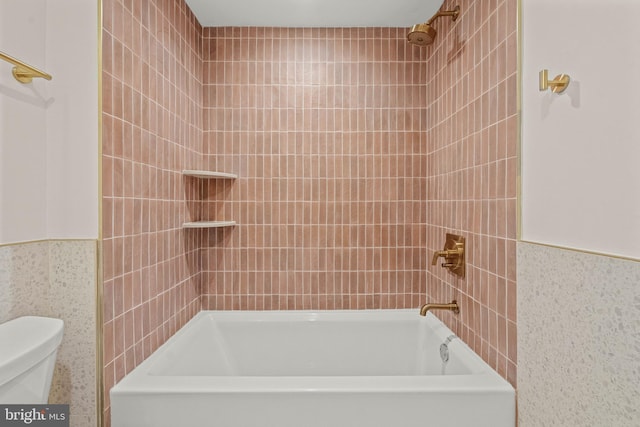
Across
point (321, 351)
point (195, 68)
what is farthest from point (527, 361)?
point (195, 68)

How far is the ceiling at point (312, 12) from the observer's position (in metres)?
1.90

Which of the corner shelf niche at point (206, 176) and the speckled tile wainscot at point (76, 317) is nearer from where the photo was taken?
the speckled tile wainscot at point (76, 317)

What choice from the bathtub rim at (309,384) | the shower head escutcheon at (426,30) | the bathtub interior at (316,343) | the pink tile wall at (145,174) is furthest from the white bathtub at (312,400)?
the shower head escutcheon at (426,30)

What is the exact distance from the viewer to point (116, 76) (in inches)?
49.6

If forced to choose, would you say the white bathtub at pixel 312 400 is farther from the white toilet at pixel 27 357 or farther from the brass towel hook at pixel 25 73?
the brass towel hook at pixel 25 73

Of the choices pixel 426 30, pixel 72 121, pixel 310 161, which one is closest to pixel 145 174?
pixel 72 121

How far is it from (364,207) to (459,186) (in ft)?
2.04

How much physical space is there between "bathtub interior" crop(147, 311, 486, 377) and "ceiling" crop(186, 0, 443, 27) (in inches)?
66.8

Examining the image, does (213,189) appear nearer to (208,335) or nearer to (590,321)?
(208,335)

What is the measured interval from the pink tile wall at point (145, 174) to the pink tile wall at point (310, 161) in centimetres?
22

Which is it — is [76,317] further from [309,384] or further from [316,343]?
[316,343]

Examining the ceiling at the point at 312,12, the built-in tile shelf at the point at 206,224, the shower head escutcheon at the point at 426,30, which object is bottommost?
the built-in tile shelf at the point at 206,224

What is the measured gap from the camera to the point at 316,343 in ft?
6.73

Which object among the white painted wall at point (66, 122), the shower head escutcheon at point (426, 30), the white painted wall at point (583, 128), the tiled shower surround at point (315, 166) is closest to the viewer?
the white painted wall at point (583, 128)
